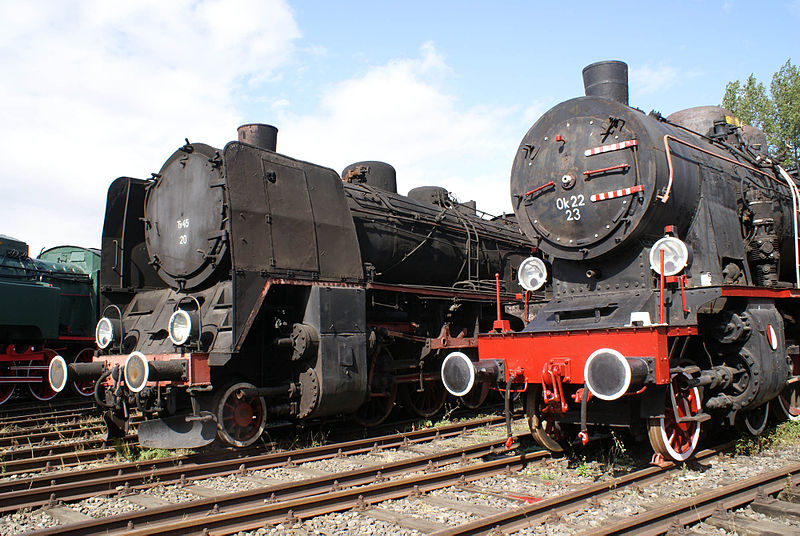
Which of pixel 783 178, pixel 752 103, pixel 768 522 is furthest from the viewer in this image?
pixel 752 103

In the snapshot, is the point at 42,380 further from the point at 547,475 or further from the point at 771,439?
the point at 771,439

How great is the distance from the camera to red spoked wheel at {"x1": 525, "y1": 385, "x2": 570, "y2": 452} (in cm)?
585

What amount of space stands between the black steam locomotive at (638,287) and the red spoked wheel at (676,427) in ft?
0.04

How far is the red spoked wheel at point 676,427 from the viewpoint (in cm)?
505

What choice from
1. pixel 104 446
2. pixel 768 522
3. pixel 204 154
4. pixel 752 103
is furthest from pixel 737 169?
pixel 752 103

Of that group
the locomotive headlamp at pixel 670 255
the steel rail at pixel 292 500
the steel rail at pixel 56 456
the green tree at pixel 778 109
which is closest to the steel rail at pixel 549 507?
the steel rail at pixel 292 500

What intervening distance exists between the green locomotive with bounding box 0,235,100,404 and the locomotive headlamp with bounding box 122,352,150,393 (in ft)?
22.1

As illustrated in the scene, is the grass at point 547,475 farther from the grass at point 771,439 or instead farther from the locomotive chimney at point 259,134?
the locomotive chimney at point 259,134

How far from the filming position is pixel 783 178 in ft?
25.2

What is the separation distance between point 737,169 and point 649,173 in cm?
220

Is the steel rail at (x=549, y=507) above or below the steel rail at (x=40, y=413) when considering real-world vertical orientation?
below

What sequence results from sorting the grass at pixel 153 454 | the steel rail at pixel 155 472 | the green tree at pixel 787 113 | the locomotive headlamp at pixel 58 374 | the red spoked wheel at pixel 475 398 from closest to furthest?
the steel rail at pixel 155 472, the grass at pixel 153 454, the locomotive headlamp at pixel 58 374, the red spoked wheel at pixel 475 398, the green tree at pixel 787 113

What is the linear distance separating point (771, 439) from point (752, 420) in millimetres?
441

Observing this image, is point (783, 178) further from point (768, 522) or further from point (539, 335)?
point (768, 522)
